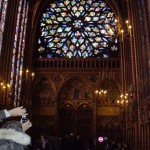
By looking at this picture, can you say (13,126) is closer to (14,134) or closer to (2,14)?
(14,134)

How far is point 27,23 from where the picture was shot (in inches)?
960

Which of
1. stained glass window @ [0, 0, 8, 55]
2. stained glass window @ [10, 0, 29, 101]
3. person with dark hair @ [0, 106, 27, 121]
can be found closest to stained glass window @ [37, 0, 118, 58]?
stained glass window @ [10, 0, 29, 101]

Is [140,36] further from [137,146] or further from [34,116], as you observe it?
[34,116]

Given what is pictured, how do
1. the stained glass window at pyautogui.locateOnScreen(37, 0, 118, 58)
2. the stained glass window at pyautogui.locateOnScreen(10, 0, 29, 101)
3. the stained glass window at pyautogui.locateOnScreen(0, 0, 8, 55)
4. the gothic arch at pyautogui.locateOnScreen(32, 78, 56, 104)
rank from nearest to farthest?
the stained glass window at pyautogui.locateOnScreen(0, 0, 8, 55)
the stained glass window at pyautogui.locateOnScreen(10, 0, 29, 101)
the gothic arch at pyautogui.locateOnScreen(32, 78, 56, 104)
the stained glass window at pyautogui.locateOnScreen(37, 0, 118, 58)

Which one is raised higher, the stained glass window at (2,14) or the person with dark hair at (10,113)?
the stained glass window at (2,14)

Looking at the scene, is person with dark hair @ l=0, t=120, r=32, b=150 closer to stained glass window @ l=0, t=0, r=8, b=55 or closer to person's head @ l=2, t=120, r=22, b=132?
person's head @ l=2, t=120, r=22, b=132

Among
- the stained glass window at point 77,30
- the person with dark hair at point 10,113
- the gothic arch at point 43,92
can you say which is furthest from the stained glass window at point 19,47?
the person with dark hair at point 10,113

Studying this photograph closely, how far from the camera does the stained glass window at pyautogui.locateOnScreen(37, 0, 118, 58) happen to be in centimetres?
2502

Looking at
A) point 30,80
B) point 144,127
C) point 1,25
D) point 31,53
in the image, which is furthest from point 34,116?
point 144,127

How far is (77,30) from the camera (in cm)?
2589

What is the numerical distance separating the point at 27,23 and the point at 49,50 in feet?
10.7

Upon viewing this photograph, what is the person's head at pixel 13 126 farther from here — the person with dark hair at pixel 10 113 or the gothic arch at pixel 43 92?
the gothic arch at pixel 43 92

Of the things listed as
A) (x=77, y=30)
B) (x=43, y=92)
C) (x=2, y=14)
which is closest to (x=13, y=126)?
(x=2, y=14)

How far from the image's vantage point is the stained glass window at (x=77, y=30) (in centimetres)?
2502
